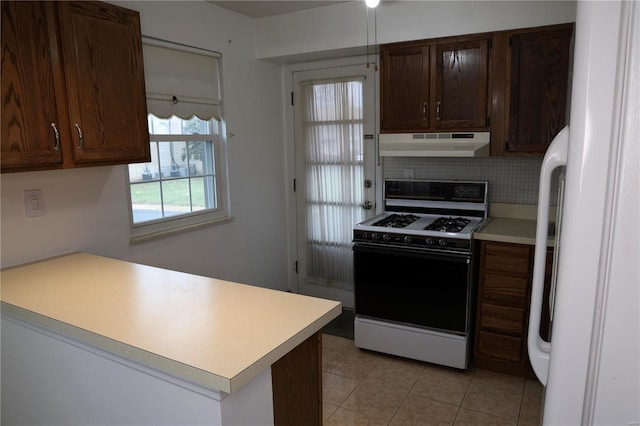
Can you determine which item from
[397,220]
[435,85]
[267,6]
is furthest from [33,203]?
[435,85]

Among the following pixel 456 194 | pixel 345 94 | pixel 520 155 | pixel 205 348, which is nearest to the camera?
pixel 205 348

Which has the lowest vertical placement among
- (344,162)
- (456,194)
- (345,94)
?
(456,194)

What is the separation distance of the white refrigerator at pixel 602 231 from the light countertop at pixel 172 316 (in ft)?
2.65

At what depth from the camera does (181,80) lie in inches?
116

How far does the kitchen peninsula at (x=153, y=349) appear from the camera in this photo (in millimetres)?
1233

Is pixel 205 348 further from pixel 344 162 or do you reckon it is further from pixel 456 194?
pixel 344 162

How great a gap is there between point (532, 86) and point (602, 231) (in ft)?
8.15

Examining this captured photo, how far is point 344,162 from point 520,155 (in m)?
1.43

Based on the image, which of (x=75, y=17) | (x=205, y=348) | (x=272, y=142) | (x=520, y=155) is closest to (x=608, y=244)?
(x=205, y=348)

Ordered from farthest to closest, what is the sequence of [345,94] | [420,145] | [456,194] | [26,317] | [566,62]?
1. [345,94]
2. [456,194]
3. [420,145]
4. [566,62]
5. [26,317]

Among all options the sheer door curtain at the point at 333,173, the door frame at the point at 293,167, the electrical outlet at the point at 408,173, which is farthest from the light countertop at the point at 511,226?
the sheer door curtain at the point at 333,173

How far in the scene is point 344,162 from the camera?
375cm

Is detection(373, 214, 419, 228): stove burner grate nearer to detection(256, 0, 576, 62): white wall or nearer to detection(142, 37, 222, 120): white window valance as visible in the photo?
detection(256, 0, 576, 62): white wall

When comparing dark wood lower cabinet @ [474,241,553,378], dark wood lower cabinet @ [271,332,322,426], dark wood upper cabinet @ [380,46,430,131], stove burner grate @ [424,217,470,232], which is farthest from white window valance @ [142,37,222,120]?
dark wood lower cabinet @ [474,241,553,378]
